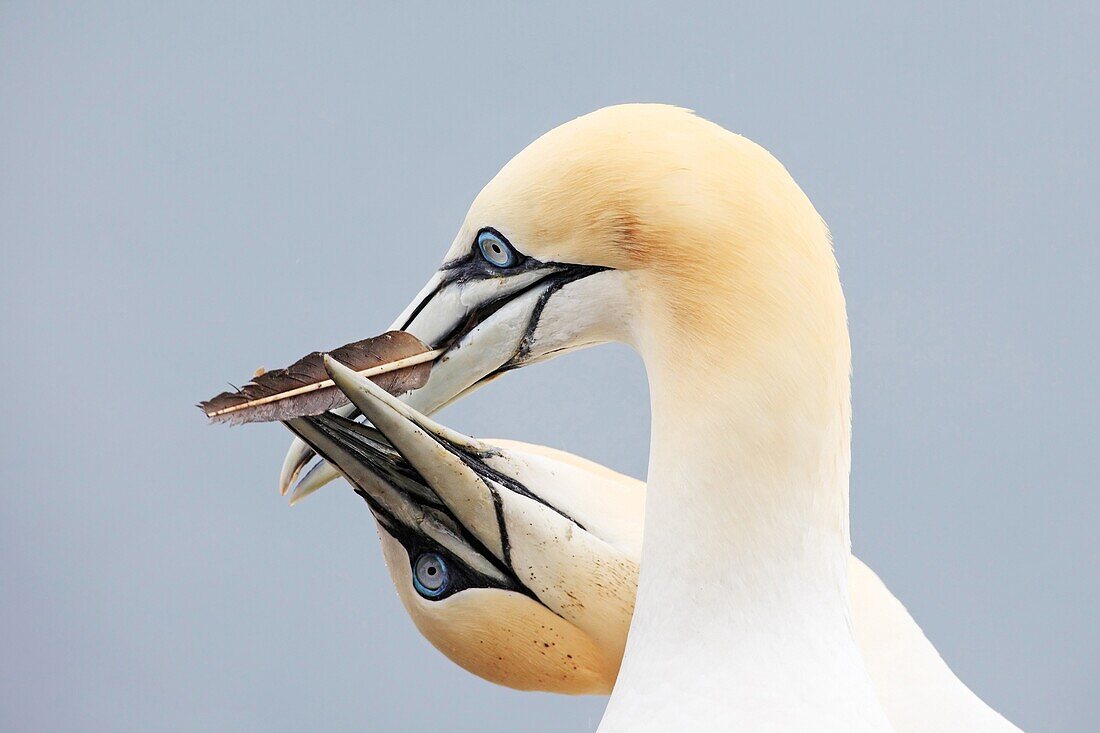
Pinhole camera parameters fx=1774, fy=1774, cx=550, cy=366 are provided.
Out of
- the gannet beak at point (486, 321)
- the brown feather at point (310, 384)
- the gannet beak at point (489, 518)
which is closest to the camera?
the brown feather at point (310, 384)

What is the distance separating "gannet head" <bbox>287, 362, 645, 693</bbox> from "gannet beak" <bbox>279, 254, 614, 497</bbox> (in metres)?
0.07

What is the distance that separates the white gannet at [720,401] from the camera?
2.18 m

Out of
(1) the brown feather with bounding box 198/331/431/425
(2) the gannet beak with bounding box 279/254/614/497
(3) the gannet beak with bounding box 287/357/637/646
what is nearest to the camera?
(1) the brown feather with bounding box 198/331/431/425

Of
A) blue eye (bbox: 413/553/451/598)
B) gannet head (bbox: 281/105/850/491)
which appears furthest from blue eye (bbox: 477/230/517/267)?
blue eye (bbox: 413/553/451/598)

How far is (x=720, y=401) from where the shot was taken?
86.0 inches

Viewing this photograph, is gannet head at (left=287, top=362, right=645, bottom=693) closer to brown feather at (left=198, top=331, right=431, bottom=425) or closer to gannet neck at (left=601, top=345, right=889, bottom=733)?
brown feather at (left=198, top=331, right=431, bottom=425)

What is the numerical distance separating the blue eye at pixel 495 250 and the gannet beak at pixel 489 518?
9.9 inches

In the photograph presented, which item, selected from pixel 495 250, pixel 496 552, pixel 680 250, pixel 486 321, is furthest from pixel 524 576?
pixel 680 250

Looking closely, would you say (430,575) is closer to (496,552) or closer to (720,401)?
(496,552)

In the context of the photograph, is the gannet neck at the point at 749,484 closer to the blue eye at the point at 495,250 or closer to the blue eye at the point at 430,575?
the blue eye at the point at 495,250

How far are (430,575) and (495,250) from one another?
51 cm

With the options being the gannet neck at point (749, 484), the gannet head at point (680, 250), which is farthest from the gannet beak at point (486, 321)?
the gannet neck at point (749, 484)

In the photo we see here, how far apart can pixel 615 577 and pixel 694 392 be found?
16.7 inches

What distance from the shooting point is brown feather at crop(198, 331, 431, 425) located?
7.02 feet
